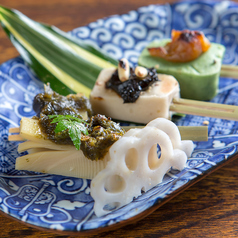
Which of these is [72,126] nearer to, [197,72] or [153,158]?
[153,158]

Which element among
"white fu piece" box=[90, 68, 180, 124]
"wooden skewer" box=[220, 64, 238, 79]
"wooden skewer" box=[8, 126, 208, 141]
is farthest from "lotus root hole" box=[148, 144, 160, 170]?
"wooden skewer" box=[220, 64, 238, 79]

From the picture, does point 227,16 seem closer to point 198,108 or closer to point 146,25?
point 146,25

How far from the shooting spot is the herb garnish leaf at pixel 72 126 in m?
2.37

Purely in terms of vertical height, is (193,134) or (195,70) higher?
(195,70)

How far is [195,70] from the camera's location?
3.37m

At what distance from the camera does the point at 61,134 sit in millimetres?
2443

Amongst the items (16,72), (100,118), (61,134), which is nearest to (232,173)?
(100,118)

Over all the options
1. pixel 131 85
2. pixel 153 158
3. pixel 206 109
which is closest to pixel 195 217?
pixel 153 158

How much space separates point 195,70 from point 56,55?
1683mm

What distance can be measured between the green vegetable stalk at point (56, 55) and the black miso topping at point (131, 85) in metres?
0.60

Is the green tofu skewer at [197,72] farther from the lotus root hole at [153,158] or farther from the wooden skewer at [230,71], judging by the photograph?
the lotus root hole at [153,158]

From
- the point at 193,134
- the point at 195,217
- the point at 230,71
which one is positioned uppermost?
the point at 230,71

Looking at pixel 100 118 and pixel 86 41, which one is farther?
pixel 86 41

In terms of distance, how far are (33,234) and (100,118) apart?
3.14ft
